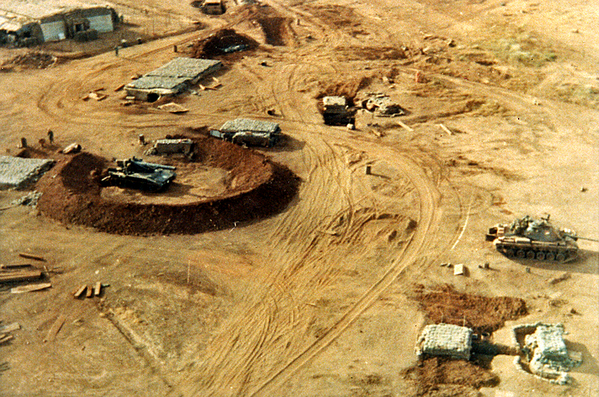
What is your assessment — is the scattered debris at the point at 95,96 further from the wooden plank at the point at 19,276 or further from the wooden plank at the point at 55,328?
the wooden plank at the point at 55,328

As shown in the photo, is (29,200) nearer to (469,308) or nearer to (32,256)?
(32,256)

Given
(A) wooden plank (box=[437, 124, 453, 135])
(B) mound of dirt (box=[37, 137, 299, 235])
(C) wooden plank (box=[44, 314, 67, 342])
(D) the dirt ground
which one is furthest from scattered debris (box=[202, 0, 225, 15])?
(C) wooden plank (box=[44, 314, 67, 342])

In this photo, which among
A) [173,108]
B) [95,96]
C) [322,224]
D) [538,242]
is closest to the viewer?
[538,242]

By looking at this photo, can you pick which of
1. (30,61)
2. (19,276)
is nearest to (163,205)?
(19,276)

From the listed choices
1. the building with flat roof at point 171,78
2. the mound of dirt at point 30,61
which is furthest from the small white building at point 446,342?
the mound of dirt at point 30,61

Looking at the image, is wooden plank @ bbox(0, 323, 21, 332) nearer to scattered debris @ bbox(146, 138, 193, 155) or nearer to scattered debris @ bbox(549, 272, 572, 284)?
scattered debris @ bbox(146, 138, 193, 155)

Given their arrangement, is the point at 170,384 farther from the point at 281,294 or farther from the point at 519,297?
the point at 519,297
